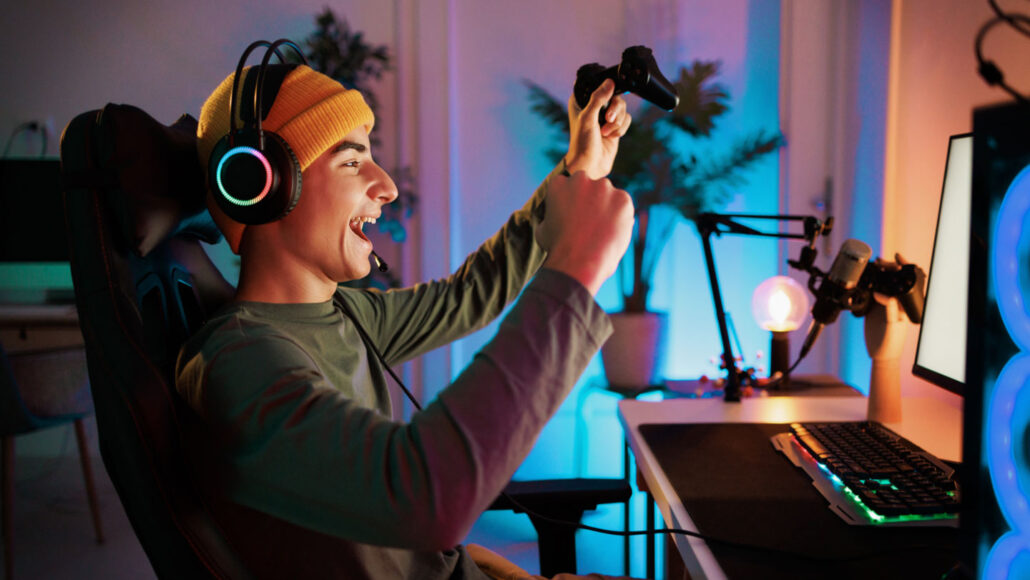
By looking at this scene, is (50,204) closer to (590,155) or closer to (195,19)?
(195,19)

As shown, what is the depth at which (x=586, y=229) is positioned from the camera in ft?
2.20

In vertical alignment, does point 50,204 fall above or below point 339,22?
below

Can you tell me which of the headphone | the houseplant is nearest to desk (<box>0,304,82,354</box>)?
the houseplant

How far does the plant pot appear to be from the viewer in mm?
2819

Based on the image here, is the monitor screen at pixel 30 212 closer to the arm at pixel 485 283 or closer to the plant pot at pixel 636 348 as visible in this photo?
the plant pot at pixel 636 348

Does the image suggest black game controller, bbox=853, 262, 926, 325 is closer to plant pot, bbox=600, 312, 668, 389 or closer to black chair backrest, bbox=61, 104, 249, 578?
black chair backrest, bbox=61, 104, 249, 578

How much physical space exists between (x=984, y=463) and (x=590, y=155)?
2.33ft

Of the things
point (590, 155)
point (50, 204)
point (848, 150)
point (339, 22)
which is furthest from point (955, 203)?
point (50, 204)

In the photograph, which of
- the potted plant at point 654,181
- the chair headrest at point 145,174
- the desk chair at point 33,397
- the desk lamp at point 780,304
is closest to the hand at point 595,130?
the chair headrest at point 145,174

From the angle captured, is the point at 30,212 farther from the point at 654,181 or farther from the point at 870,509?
the point at 870,509

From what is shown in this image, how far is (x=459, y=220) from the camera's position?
3.23m

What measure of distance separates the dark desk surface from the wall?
3.12ft

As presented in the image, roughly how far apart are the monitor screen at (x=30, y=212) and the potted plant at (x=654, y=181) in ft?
7.58

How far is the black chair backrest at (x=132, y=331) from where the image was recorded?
0.64 m
